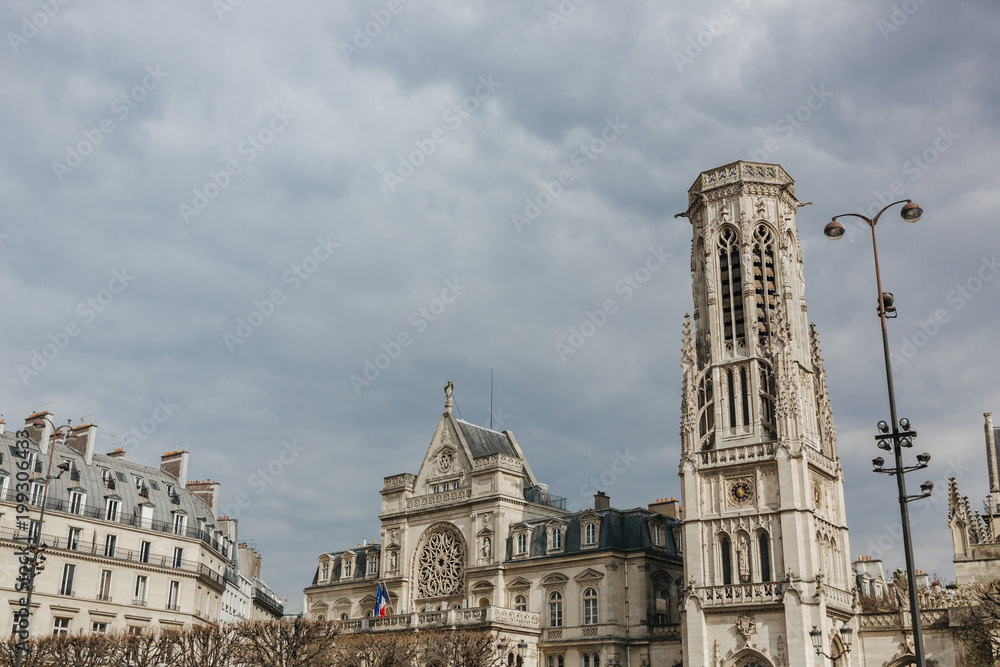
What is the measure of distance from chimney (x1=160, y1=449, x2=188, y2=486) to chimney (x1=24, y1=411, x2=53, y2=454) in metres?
9.01

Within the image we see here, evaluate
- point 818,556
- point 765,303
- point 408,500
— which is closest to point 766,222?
point 765,303

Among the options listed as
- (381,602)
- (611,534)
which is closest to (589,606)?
(611,534)

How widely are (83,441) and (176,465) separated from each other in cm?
739

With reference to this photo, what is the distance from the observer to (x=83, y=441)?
53.7 m

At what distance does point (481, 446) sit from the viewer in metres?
56.9

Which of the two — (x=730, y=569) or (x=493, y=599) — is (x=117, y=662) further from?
(x=730, y=569)

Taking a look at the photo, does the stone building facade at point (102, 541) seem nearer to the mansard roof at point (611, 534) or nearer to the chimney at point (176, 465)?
the chimney at point (176, 465)

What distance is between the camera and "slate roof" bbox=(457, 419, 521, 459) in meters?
55.8

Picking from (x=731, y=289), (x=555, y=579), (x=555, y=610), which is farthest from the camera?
(x=555, y=579)

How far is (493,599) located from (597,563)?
21.5ft

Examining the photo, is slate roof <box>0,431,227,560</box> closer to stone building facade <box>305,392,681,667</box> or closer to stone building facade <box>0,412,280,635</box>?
stone building facade <box>0,412,280,635</box>

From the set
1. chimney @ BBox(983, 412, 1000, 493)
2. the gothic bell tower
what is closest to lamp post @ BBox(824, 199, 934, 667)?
the gothic bell tower

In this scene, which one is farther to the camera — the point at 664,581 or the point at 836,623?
the point at 664,581

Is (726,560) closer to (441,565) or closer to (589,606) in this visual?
(589,606)
